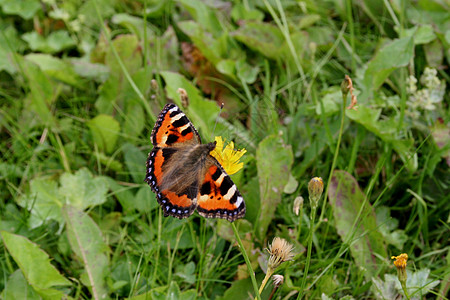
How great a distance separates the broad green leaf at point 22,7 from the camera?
3.65m

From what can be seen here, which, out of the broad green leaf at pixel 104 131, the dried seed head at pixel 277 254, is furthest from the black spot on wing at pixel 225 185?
the broad green leaf at pixel 104 131

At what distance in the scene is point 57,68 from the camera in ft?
10.8

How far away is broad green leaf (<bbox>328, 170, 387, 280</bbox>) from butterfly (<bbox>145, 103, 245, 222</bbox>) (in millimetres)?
796

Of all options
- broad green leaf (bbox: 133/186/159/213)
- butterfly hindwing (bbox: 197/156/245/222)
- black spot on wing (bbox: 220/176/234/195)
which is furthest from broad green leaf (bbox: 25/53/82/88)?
black spot on wing (bbox: 220/176/234/195)

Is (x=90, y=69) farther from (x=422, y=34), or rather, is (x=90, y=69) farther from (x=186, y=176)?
(x=422, y=34)

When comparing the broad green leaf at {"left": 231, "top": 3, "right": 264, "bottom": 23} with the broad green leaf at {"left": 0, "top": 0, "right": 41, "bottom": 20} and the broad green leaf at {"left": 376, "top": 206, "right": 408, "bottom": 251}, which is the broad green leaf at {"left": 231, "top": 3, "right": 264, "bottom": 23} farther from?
the broad green leaf at {"left": 376, "top": 206, "right": 408, "bottom": 251}

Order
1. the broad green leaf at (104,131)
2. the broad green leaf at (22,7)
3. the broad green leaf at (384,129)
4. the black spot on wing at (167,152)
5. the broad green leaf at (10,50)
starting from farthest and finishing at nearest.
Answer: the broad green leaf at (22,7), the broad green leaf at (10,50), the broad green leaf at (104,131), the broad green leaf at (384,129), the black spot on wing at (167,152)

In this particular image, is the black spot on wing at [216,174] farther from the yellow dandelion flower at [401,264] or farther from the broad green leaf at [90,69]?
the broad green leaf at [90,69]

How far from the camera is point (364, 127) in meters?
2.62

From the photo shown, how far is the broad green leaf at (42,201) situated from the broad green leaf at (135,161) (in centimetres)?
41

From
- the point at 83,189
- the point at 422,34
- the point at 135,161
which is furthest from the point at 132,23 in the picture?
the point at 422,34

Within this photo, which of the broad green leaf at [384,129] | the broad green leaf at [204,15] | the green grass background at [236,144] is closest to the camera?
the green grass background at [236,144]

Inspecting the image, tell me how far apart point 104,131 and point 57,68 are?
71cm

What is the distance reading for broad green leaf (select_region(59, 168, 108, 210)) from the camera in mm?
2584
